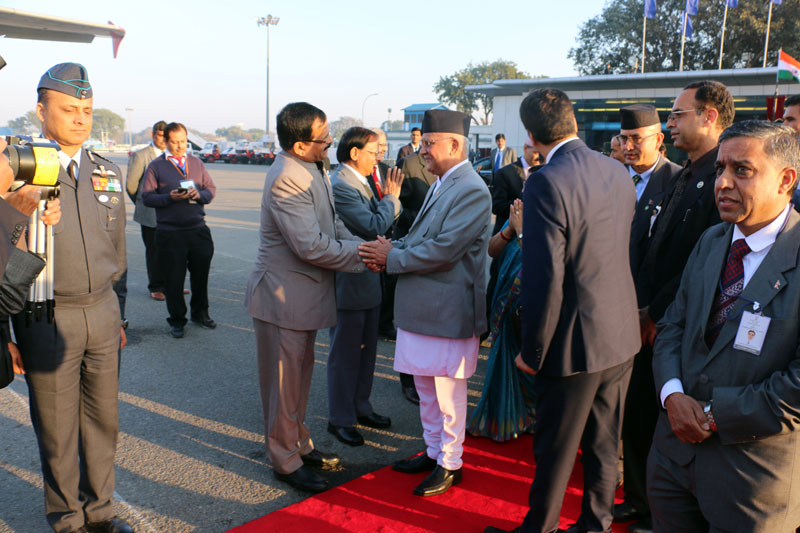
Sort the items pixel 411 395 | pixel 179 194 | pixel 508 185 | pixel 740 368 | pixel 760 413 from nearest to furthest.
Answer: pixel 760 413 → pixel 740 368 → pixel 411 395 → pixel 179 194 → pixel 508 185

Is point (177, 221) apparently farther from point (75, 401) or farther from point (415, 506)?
point (415, 506)

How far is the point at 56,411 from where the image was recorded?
2688mm

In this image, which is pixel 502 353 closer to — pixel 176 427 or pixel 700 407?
pixel 700 407

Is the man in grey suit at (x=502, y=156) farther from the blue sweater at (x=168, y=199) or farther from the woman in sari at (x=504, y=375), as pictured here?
the woman in sari at (x=504, y=375)

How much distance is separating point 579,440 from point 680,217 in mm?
1236

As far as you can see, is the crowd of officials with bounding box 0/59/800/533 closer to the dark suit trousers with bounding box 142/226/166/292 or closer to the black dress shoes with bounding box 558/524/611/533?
the black dress shoes with bounding box 558/524/611/533

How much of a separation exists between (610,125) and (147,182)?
25.4 m

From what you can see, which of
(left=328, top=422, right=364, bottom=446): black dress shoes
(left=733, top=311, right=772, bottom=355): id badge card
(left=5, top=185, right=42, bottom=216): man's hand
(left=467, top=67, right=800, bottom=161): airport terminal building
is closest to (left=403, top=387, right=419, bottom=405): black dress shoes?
(left=328, top=422, right=364, bottom=446): black dress shoes

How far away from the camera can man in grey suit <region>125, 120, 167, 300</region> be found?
6.86m

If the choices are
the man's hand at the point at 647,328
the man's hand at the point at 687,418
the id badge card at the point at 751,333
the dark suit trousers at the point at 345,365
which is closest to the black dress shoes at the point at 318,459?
the dark suit trousers at the point at 345,365

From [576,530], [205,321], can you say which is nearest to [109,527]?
[576,530]

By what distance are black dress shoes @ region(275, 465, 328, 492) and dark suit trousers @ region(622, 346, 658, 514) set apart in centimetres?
168

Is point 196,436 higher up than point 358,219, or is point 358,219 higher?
point 358,219

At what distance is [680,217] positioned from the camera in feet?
9.55
